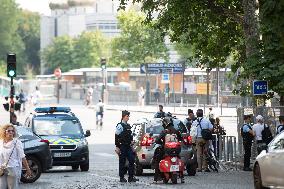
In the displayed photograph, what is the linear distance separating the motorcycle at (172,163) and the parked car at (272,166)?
3.54 metres

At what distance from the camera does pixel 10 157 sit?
55.8 feet

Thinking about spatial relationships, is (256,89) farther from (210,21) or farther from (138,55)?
(138,55)

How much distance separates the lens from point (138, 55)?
11256 centimetres

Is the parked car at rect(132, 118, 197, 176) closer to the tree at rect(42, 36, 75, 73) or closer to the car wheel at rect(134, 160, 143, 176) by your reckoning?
the car wheel at rect(134, 160, 143, 176)

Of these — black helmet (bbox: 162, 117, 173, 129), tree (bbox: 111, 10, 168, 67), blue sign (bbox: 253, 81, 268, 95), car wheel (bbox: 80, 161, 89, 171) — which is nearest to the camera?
black helmet (bbox: 162, 117, 173, 129)

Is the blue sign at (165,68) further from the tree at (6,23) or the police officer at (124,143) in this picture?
the tree at (6,23)

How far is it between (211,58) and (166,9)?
190 inches

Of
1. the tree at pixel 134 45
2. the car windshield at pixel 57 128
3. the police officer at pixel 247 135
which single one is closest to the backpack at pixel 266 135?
the police officer at pixel 247 135

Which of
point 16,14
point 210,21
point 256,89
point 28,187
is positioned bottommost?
point 28,187

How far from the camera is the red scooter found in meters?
25.0

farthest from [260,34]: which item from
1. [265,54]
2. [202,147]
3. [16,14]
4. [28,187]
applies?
[16,14]

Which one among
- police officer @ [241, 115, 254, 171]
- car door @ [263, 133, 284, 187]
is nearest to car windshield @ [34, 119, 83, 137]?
police officer @ [241, 115, 254, 171]

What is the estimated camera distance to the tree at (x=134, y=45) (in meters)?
114

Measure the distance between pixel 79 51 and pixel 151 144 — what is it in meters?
141
